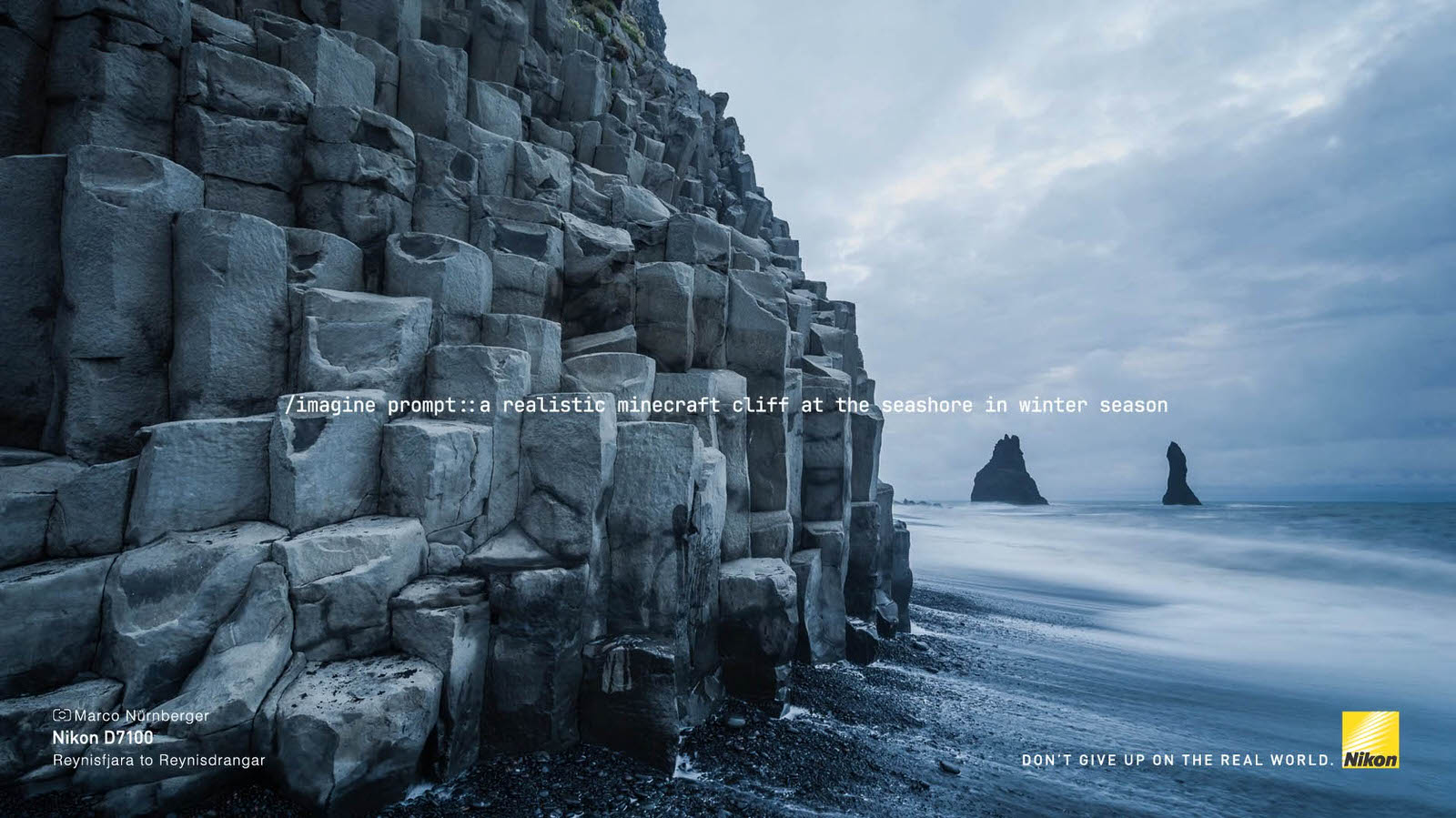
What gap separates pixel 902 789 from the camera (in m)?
6.52

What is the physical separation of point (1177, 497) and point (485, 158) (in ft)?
348

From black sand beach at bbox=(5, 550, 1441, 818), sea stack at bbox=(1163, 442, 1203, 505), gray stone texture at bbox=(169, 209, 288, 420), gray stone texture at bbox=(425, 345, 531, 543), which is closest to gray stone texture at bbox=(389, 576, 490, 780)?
black sand beach at bbox=(5, 550, 1441, 818)

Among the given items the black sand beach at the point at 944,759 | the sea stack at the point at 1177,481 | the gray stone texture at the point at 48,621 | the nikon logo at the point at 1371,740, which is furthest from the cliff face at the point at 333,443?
the sea stack at the point at 1177,481

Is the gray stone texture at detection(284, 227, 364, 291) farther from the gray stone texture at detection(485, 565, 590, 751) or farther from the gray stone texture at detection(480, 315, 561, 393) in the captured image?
the gray stone texture at detection(485, 565, 590, 751)

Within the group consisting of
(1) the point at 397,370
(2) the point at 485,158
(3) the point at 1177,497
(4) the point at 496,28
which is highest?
(4) the point at 496,28

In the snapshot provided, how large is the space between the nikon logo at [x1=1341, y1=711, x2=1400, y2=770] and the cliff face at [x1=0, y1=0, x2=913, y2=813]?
8.72m

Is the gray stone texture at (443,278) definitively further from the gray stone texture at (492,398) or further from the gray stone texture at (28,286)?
the gray stone texture at (28,286)

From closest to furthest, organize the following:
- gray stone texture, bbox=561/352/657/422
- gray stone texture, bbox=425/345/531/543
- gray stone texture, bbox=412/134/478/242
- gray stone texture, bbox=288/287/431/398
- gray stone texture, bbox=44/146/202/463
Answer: gray stone texture, bbox=44/146/202/463, gray stone texture, bbox=288/287/431/398, gray stone texture, bbox=425/345/531/543, gray stone texture, bbox=561/352/657/422, gray stone texture, bbox=412/134/478/242

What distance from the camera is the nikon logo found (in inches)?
373

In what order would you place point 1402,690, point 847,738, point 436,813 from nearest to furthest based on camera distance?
point 436,813
point 847,738
point 1402,690

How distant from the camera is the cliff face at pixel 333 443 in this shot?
189 inches

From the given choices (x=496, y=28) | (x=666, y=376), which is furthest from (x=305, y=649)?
(x=496, y=28)

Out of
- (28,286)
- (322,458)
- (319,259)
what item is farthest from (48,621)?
(319,259)

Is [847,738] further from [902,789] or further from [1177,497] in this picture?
[1177,497]
